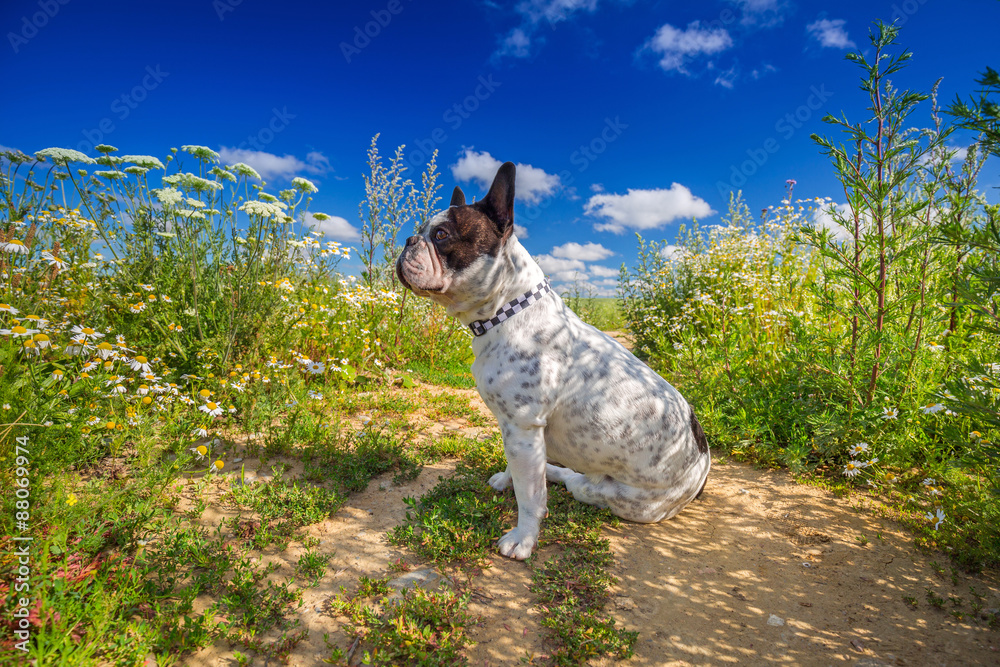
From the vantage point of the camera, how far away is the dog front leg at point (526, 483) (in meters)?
2.86

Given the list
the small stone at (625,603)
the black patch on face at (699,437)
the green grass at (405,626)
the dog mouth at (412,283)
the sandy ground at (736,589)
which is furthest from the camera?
the black patch on face at (699,437)

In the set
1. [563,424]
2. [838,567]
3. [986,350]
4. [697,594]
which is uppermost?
[986,350]

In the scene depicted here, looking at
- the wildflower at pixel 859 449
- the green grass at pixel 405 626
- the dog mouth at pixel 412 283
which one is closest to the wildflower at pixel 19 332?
the dog mouth at pixel 412 283

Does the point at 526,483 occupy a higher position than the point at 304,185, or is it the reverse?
the point at 304,185

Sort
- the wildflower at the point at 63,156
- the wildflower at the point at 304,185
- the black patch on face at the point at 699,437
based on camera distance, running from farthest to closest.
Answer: the wildflower at the point at 304,185, the wildflower at the point at 63,156, the black patch on face at the point at 699,437

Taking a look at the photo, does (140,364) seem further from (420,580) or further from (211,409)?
(420,580)

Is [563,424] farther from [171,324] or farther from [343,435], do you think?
[171,324]

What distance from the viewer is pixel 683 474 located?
3.20 metres

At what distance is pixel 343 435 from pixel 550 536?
2469mm

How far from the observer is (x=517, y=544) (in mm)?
2938

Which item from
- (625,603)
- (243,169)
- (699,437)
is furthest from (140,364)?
(699,437)

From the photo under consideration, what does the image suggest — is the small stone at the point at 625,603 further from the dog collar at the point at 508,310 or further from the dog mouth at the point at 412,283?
the dog mouth at the point at 412,283

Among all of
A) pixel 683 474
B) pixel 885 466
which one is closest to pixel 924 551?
pixel 885 466

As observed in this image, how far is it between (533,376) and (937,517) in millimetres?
3089
